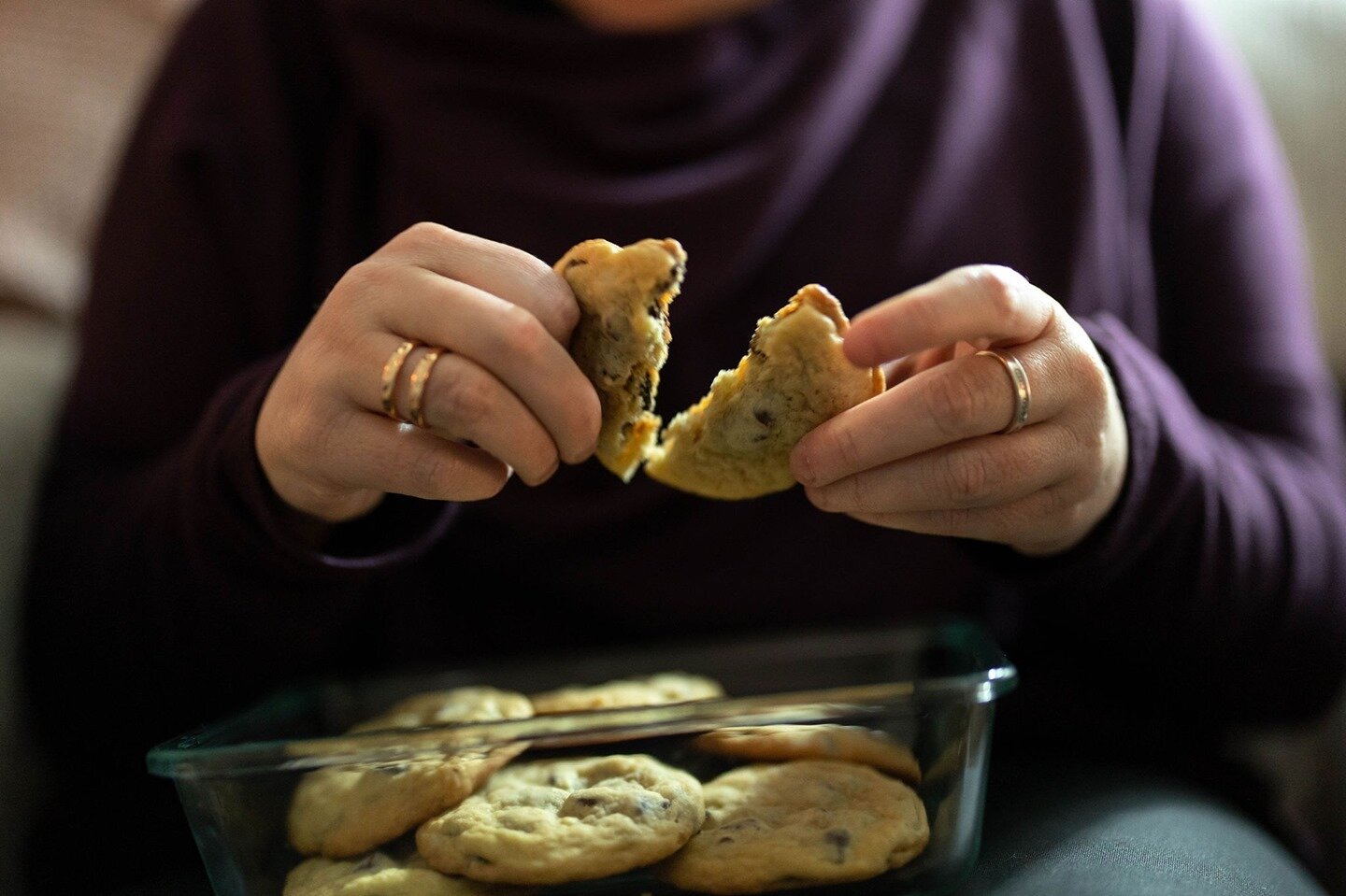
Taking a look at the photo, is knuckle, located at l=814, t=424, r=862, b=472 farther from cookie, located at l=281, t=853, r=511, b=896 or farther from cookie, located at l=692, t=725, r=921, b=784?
cookie, located at l=281, t=853, r=511, b=896

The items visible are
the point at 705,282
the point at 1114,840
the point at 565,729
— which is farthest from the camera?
the point at 705,282

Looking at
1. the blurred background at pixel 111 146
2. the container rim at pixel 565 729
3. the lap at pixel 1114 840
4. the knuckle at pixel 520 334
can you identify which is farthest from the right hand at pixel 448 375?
the blurred background at pixel 111 146

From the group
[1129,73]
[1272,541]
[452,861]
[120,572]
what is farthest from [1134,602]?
[120,572]

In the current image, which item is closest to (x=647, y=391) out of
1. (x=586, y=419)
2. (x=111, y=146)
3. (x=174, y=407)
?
(x=586, y=419)

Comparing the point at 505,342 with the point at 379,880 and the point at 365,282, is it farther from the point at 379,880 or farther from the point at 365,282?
the point at 379,880

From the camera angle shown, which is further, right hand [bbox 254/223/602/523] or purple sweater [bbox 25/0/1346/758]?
purple sweater [bbox 25/0/1346/758]

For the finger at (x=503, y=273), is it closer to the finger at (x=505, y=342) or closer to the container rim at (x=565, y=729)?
the finger at (x=505, y=342)

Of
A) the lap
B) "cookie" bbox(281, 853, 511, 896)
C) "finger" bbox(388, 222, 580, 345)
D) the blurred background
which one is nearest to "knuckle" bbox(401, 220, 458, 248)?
"finger" bbox(388, 222, 580, 345)

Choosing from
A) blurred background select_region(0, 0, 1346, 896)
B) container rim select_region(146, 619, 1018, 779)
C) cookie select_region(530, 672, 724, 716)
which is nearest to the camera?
container rim select_region(146, 619, 1018, 779)
